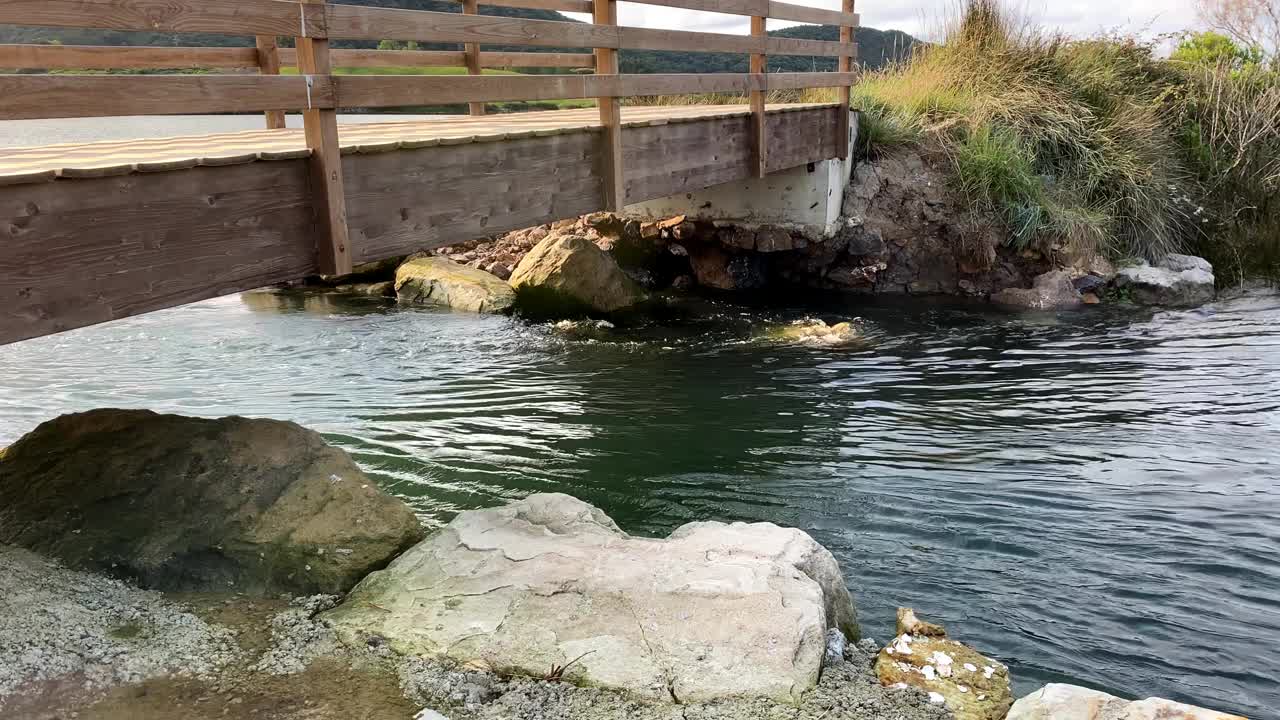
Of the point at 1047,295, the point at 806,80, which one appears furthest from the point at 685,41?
the point at 1047,295

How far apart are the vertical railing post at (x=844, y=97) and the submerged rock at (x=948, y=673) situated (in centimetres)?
831

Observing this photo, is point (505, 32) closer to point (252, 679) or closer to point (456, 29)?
point (456, 29)

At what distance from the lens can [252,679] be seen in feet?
11.6

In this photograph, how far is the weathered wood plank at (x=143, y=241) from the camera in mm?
3549

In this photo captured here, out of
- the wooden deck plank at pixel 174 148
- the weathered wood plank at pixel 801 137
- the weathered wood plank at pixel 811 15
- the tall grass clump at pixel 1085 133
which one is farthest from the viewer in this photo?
the tall grass clump at pixel 1085 133

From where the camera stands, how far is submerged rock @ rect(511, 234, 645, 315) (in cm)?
1065

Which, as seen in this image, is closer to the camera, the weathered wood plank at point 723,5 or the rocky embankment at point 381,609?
the rocky embankment at point 381,609

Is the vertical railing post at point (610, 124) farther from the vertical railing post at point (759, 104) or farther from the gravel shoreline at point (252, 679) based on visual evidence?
the gravel shoreline at point (252, 679)

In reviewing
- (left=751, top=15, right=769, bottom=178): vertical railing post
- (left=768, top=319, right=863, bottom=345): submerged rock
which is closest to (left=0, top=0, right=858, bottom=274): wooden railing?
(left=751, top=15, right=769, bottom=178): vertical railing post

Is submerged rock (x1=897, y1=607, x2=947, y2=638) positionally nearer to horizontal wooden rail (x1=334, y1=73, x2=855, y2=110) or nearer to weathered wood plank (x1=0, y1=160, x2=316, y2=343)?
weathered wood plank (x1=0, y1=160, x2=316, y2=343)

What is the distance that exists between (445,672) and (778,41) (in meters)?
7.04

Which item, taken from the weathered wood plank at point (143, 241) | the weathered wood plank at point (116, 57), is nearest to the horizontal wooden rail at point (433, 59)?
the weathered wood plank at point (116, 57)

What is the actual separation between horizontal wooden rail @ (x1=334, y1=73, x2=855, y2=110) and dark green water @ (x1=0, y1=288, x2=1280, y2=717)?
7.70 feet

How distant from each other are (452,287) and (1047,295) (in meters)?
6.97
